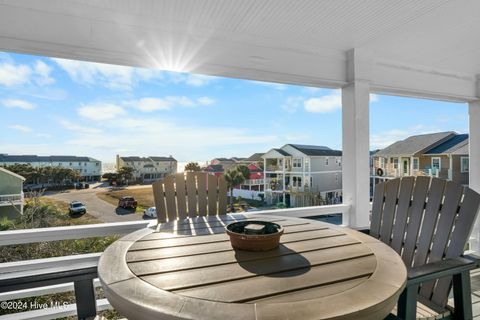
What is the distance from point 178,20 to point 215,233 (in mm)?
1833

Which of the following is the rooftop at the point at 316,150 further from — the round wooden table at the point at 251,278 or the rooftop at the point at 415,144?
the round wooden table at the point at 251,278

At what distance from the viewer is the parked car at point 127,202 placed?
2553mm

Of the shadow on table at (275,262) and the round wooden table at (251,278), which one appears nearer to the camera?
the round wooden table at (251,278)

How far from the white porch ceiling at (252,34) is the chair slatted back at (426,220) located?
57.7 inches

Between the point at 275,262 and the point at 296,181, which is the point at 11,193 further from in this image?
the point at 296,181

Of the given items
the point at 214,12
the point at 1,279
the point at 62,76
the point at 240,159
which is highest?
the point at 214,12

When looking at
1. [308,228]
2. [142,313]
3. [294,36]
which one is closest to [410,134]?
[294,36]

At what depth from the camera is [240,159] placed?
3.07 meters

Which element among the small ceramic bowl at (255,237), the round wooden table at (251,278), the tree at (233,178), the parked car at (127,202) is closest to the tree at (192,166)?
the tree at (233,178)

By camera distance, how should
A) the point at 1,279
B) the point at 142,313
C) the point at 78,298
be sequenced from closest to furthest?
the point at 142,313
the point at 1,279
the point at 78,298

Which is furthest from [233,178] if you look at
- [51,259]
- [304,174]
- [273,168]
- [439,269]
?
[439,269]

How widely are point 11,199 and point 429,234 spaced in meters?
3.06

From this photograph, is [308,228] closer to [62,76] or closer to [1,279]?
[1,279]

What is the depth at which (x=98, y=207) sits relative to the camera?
2490 millimetres
